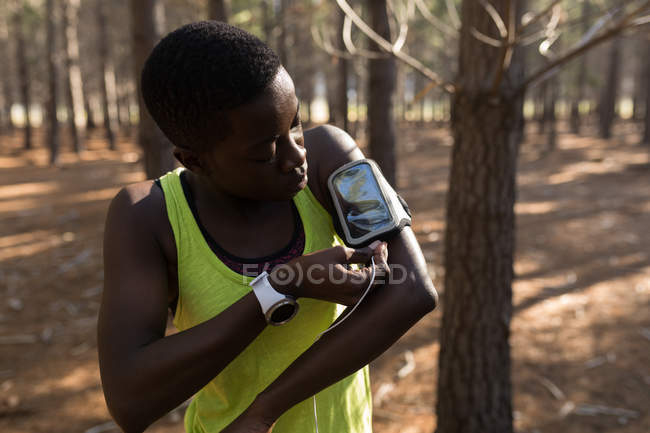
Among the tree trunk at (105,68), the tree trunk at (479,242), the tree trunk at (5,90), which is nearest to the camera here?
the tree trunk at (479,242)

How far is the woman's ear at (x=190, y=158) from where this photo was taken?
1287 millimetres

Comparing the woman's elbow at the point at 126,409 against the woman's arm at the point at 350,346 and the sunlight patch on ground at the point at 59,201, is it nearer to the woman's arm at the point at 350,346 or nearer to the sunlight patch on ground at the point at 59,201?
the woman's arm at the point at 350,346

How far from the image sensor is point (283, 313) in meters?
1.16

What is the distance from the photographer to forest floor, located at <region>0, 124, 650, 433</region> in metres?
4.11

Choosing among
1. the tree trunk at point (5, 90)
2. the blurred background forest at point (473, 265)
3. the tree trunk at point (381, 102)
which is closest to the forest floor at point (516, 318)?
the blurred background forest at point (473, 265)

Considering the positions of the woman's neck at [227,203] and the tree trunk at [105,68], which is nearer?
the woman's neck at [227,203]

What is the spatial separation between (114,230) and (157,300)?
0.65 feet

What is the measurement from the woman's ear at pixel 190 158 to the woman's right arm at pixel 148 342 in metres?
0.23

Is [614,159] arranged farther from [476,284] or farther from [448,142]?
[476,284]

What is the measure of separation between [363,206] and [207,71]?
19.6 inches

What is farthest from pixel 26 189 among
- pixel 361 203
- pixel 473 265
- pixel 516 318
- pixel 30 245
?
pixel 361 203

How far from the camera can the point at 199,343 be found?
44.5 inches

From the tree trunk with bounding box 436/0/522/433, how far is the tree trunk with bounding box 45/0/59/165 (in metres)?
16.0

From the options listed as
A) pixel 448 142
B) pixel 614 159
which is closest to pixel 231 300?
pixel 614 159
